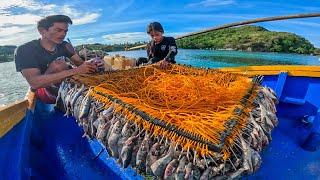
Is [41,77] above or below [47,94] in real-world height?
above

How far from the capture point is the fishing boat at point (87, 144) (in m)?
4.82

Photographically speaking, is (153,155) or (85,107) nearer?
(153,155)

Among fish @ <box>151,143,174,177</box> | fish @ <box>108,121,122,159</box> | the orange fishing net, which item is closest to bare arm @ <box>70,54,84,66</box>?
the orange fishing net

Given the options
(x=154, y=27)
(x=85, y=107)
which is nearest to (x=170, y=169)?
(x=85, y=107)

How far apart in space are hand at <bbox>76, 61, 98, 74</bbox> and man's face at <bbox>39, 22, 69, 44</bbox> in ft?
2.92

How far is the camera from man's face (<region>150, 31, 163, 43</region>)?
26.0 feet

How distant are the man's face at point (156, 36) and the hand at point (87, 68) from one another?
2.70 m

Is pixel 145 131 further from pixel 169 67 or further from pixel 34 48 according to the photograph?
pixel 34 48

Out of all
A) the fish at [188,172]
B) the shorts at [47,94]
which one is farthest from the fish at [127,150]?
the shorts at [47,94]

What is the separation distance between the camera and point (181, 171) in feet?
9.47

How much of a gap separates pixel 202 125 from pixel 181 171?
20.7 inches

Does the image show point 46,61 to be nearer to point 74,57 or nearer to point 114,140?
point 74,57

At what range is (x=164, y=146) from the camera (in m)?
3.20

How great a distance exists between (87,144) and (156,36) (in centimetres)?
345
